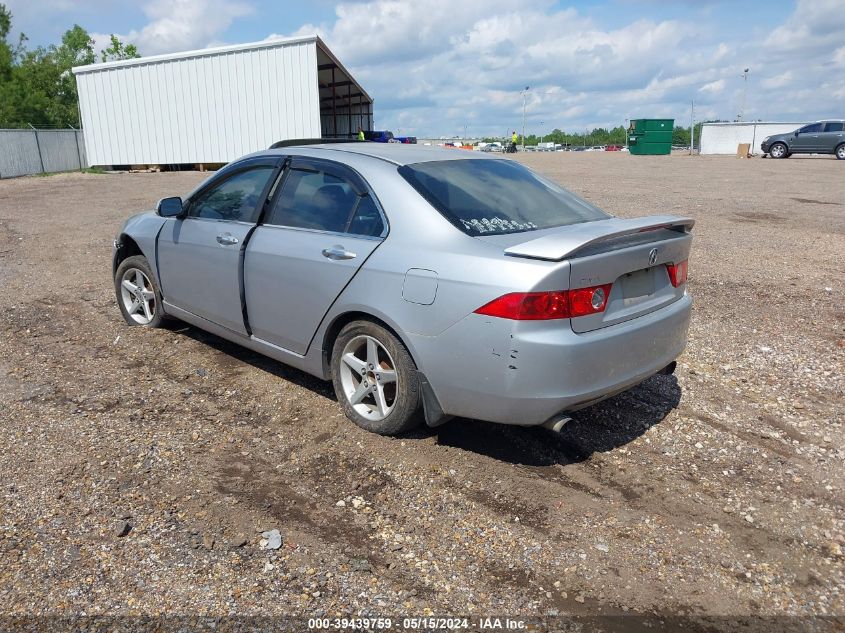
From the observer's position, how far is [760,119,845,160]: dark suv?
32344mm

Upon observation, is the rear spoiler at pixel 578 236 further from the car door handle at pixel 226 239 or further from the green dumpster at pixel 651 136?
the green dumpster at pixel 651 136

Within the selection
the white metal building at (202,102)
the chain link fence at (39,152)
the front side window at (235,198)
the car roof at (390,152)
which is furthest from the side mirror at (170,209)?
the chain link fence at (39,152)

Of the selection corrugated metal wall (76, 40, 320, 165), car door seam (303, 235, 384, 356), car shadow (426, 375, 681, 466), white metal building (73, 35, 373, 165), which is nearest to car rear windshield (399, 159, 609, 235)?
car door seam (303, 235, 384, 356)

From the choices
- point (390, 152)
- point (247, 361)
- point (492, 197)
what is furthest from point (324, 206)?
point (247, 361)

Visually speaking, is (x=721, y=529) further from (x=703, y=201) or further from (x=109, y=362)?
(x=703, y=201)

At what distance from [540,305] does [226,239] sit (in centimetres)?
258

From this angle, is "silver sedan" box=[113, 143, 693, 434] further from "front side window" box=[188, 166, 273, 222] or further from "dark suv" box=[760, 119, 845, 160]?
"dark suv" box=[760, 119, 845, 160]

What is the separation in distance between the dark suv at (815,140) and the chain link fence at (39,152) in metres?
37.1

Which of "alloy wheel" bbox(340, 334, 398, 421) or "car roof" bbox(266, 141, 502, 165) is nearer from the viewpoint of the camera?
"alloy wheel" bbox(340, 334, 398, 421)

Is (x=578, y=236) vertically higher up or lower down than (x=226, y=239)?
higher up

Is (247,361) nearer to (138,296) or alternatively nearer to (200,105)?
(138,296)

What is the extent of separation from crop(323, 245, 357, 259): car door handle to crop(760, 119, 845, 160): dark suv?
118ft

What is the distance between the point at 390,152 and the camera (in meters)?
4.36

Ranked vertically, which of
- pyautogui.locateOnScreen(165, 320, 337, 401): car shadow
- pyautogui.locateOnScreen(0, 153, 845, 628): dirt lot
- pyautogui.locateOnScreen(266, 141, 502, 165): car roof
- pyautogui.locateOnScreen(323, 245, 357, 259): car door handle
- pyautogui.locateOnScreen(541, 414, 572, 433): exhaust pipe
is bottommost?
pyautogui.locateOnScreen(0, 153, 845, 628): dirt lot
